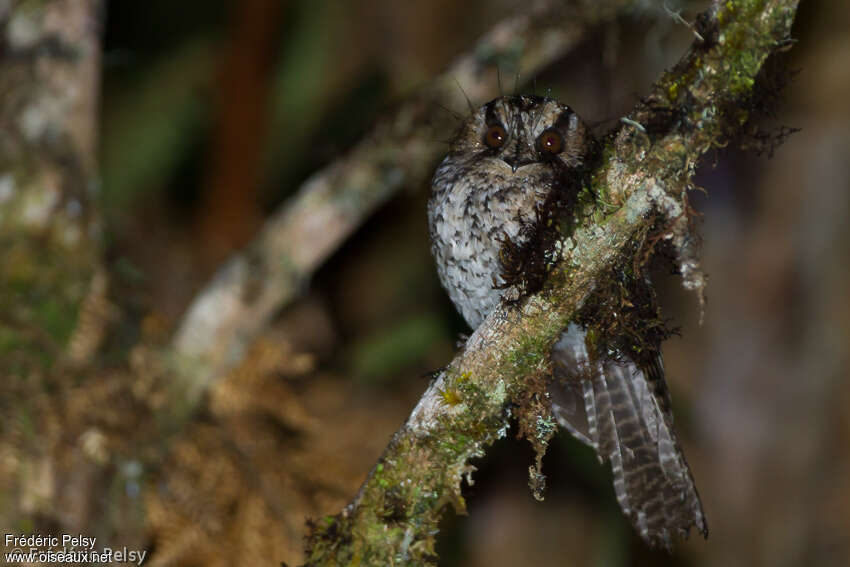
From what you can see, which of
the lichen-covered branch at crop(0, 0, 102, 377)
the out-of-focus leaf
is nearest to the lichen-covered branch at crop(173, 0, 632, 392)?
the lichen-covered branch at crop(0, 0, 102, 377)

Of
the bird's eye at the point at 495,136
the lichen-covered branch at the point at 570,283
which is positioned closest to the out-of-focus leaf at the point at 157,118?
the bird's eye at the point at 495,136

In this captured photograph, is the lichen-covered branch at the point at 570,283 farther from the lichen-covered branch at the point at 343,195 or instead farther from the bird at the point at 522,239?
the lichen-covered branch at the point at 343,195

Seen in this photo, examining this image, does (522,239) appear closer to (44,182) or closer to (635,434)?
(635,434)

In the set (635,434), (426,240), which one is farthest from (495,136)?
(426,240)

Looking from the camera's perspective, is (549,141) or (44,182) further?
(44,182)

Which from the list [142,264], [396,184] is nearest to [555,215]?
[396,184]

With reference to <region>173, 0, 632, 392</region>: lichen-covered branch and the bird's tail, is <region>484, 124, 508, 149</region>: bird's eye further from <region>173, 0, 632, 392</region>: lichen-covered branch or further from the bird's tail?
<region>173, 0, 632, 392</region>: lichen-covered branch

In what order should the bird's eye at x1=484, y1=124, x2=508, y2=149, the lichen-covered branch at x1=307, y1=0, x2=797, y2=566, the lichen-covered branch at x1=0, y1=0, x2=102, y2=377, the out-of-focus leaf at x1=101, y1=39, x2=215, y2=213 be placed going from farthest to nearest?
1. the out-of-focus leaf at x1=101, y1=39, x2=215, y2=213
2. the lichen-covered branch at x1=0, y1=0, x2=102, y2=377
3. the bird's eye at x1=484, y1=124, x2=508, y2=149
4. the lichen-covered branch at x1=307, y1=0, x2=797, y2=566
